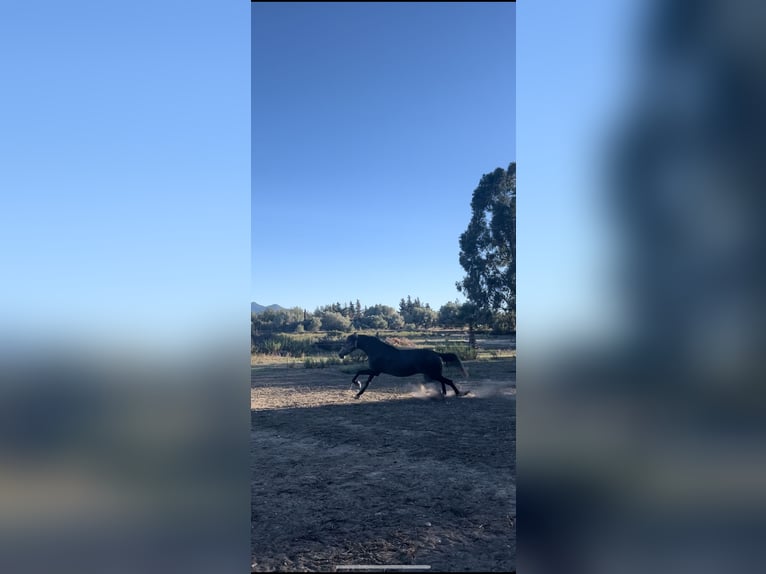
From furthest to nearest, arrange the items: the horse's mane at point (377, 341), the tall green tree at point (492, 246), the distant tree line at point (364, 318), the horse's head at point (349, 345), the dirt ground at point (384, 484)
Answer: the tall green tree at point (492, 246) → the distant tree line at point (364, 318) → the horse's head at point (349, 345) → the horse's mane at point (377, 341) → the dirt ground at point (384, 484)

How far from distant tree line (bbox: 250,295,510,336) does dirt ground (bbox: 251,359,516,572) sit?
311 cm

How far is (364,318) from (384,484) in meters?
7.66

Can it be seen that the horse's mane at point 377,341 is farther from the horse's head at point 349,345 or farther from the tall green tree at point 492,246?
the tall green tree at point 492,246

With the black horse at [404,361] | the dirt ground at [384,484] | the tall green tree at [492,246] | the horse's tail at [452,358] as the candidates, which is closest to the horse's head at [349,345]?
the black horse at [404,361]

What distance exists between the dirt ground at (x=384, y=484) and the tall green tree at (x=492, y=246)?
4.86m

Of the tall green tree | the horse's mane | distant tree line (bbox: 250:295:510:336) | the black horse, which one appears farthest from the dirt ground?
the tall green tree

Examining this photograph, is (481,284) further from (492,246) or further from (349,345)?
(349,345)

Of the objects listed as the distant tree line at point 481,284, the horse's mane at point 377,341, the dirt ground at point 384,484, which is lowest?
the dirt ground at point 384,484

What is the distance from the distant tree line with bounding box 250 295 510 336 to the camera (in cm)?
1145

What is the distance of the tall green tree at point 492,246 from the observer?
12969 mm
